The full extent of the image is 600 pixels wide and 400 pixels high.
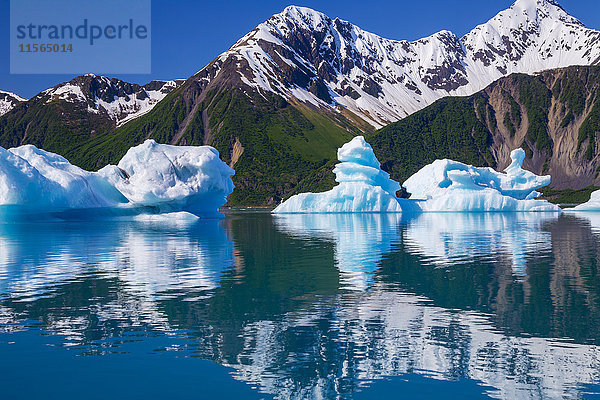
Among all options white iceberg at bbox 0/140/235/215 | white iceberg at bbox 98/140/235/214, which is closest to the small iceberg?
white iceberg at bbox 0/140/235/215

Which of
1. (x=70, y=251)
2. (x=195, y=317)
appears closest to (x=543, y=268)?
(x=195, y=317)

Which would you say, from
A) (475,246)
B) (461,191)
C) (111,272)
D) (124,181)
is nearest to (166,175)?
(124,181)

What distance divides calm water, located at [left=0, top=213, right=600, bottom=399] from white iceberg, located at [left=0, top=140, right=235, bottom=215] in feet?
88.1

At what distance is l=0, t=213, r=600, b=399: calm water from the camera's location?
32.8ft

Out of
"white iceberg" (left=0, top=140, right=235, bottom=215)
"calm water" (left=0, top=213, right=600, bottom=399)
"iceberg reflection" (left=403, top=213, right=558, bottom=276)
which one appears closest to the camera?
"calm water" (left=0, top=213, right=600, bottom=399)

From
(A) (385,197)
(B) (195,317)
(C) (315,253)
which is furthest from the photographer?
(A) (385,197)

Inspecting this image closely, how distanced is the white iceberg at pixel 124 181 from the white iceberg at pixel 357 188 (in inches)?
751

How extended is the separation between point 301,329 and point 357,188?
232 ft

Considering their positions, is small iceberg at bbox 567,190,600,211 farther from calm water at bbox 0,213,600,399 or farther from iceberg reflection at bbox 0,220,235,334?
iceberg reflection at bbox 0,220,235,334

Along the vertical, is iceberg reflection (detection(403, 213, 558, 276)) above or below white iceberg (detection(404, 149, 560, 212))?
below

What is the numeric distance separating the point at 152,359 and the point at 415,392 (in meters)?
5.13

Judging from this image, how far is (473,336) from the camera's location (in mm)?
12680

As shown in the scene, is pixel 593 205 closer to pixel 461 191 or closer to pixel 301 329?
pixel 461 191

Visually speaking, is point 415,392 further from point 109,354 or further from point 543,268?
point 543,268
